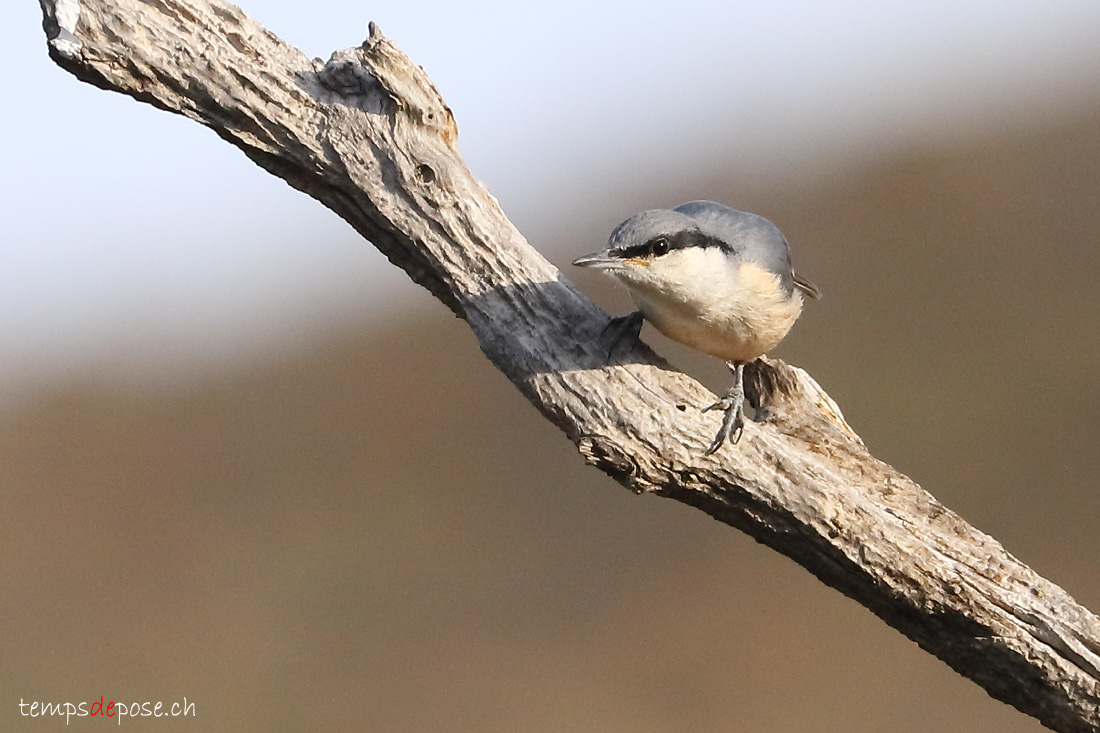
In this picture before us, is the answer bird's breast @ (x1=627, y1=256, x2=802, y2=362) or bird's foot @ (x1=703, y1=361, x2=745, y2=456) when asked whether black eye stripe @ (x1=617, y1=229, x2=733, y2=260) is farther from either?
bird's foot @ (x1=703, y1=361, x2=745, y2=456)

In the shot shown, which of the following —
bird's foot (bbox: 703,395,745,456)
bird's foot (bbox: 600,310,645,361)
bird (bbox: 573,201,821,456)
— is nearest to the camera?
bird's foot (bbox: 703,395,745,456)

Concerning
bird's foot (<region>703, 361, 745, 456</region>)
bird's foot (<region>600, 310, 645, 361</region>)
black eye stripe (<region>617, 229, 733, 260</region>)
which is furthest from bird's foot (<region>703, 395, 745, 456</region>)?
black eye stripe (<region>617, 229, 733, 260</region>)

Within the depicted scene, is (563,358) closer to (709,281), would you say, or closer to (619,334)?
(619,334)

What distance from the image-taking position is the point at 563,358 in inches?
118

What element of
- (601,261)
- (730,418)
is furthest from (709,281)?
(730,418)

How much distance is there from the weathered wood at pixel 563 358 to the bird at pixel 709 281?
0.12 meters

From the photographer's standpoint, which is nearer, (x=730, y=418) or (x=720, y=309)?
(x=730, y=418)

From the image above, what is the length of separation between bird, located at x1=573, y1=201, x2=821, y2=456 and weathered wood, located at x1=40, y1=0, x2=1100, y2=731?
12 centimetres

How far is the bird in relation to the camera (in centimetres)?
314

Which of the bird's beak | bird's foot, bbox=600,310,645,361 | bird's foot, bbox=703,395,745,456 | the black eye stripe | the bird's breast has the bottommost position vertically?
bird's foot, bbox=703,395,745,456

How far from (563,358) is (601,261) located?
0.30 m

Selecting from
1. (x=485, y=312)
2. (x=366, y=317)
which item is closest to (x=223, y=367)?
(x=366, y=317)

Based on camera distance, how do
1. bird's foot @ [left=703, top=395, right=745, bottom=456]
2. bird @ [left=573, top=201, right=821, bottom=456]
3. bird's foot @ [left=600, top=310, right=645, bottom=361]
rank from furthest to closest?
bird @ [left=573, top=201, right=821, bottom=456] → bird's foot @ [left=600, top=310, right=645, bottom=361] → bird's foot @ [left=703, top=395, right=745, bottom=456]

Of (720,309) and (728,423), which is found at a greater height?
(720,309)
